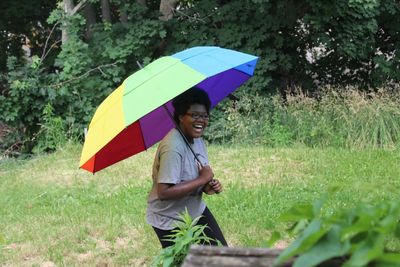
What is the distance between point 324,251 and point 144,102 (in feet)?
7.04

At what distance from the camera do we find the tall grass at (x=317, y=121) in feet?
28.5

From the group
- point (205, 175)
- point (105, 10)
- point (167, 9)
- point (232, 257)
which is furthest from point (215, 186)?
point (105, 10)

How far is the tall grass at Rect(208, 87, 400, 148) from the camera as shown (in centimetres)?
868

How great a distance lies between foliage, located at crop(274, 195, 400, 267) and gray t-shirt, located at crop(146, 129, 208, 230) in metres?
2.12

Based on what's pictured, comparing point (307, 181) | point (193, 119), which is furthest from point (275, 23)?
point (193, 119)

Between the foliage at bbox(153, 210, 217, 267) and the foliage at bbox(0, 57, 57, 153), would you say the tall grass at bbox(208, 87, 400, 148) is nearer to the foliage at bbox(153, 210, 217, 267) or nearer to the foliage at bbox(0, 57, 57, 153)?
the foliage at bbox(0, 57, 57, 153)

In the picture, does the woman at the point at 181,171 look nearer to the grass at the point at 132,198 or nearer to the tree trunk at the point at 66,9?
the grass at the point at 132,198

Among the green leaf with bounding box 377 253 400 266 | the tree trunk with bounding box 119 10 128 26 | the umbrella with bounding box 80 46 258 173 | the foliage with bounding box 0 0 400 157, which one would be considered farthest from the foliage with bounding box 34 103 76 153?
the green leaf with bounding box 377 253 400 266

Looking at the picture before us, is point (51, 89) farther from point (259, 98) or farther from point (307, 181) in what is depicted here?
point (307, 181)

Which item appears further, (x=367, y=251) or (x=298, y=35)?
(x=298, y=35)

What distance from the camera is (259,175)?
7.29 metres

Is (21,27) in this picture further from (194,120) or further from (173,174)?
(173,174)

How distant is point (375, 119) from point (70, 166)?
4986 millimetres

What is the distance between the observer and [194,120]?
133 inches
